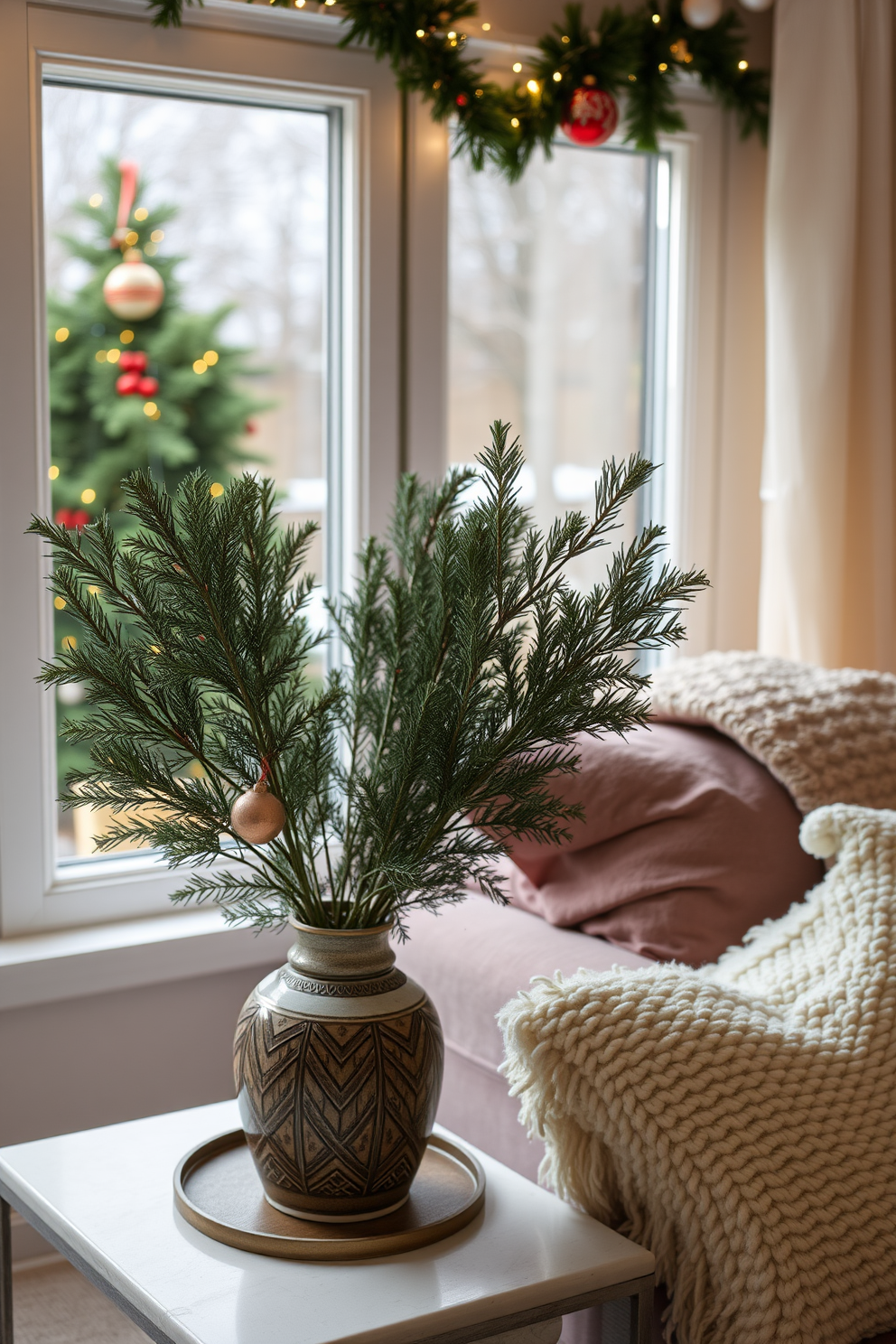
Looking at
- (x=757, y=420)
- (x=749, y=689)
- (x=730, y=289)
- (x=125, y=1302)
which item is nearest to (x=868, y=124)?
(x=730, y=289)

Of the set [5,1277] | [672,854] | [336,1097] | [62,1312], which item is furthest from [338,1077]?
[62,1312]

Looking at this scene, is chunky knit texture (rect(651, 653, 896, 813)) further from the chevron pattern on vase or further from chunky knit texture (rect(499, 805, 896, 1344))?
the chevron pattern on vase

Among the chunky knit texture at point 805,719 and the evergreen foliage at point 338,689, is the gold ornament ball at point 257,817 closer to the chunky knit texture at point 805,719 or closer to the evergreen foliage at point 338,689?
the evergreen foliage at point 338,689

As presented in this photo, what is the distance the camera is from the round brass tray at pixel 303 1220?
111cm

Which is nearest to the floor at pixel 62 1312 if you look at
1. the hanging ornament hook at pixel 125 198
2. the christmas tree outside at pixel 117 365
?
the christmas tree outside at pixel 117 365

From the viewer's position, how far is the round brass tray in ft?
3.63

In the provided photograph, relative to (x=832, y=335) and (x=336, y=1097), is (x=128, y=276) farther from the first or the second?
(x=336, y=1097)

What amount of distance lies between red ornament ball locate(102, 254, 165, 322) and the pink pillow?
6.04ft


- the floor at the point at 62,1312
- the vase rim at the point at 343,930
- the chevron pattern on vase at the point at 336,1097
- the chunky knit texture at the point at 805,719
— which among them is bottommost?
the floor at the point at 62,1312

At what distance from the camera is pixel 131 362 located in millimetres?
3119

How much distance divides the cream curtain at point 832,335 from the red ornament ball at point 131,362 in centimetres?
151

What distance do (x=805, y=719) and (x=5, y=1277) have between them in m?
1.10

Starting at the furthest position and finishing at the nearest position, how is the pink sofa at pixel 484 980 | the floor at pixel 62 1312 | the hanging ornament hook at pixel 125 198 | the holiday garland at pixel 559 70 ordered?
the hanging ornament hook at pixel 125 198, the holiday garland at pixel 559 70, the floor at pixel 62 1312, the pink sofa at pixel 484 980

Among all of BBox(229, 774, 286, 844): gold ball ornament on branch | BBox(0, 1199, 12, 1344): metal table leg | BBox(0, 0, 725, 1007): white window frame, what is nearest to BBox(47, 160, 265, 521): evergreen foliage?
BBox(0, 0, 725, 1007): white window frame
